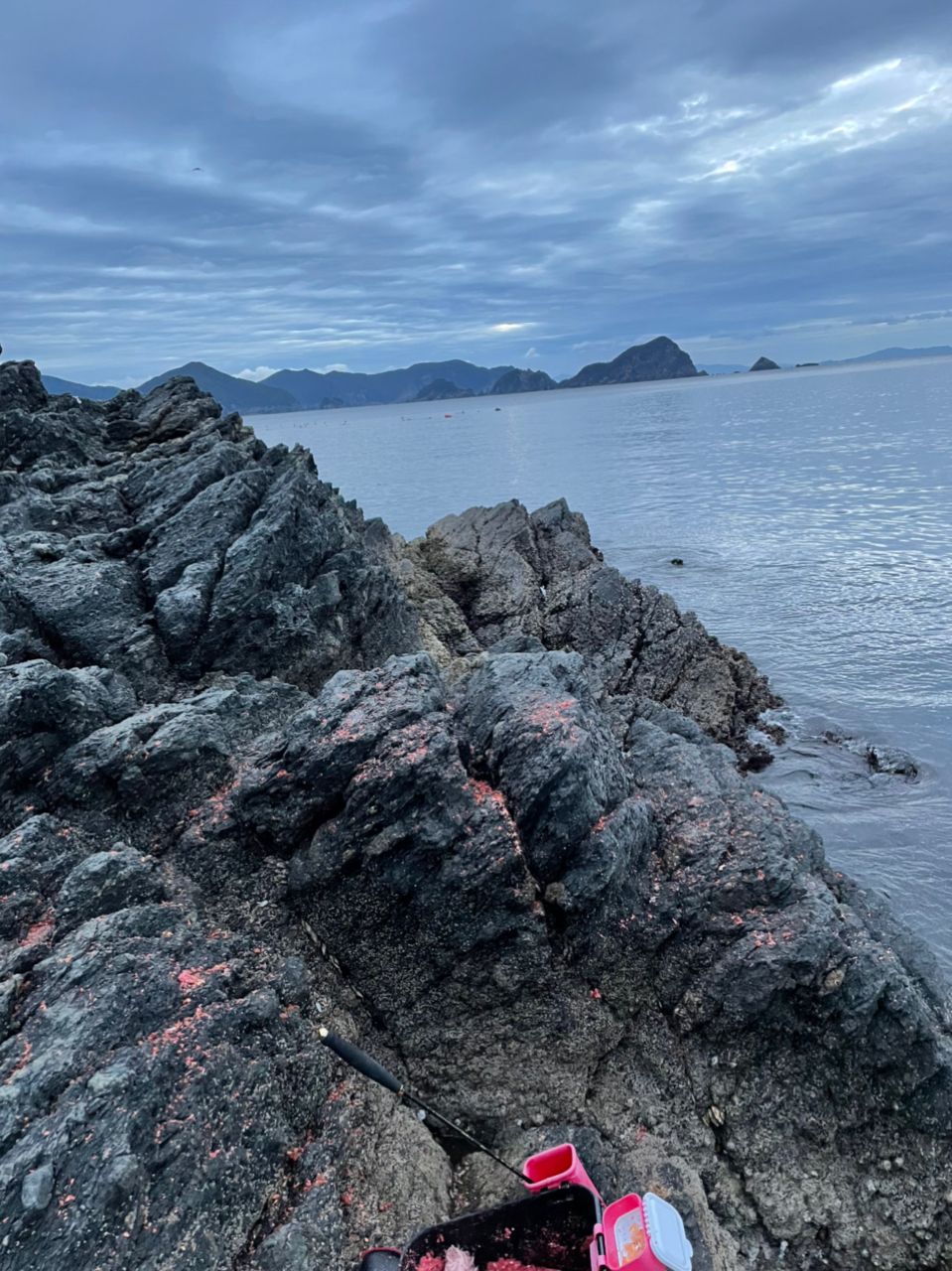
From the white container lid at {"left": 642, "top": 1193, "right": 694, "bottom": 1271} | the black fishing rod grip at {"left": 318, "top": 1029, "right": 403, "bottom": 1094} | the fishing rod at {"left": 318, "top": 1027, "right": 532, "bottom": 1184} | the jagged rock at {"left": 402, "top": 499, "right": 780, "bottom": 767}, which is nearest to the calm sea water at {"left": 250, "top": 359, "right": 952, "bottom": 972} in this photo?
the jagged rock at {"left": 402, "top": 499, "right": 780, "bottom": 767}

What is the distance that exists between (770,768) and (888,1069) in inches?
557

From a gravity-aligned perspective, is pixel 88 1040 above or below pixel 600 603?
above

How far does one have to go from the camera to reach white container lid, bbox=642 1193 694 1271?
6.06m

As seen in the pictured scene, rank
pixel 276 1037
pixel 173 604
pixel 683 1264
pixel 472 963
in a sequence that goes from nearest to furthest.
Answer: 1. pixel 683 1264
2. pixel 276 1037
3. pixel 472 963
4. pixel 173 604

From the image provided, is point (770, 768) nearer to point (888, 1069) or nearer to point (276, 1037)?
point (888, 1069)

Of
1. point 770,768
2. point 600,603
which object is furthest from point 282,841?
point 600,603

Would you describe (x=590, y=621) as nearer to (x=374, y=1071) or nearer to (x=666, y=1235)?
(x=374, y=1071)

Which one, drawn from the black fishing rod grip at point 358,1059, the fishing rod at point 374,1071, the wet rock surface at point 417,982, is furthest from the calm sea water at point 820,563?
the black fishing rod grip at point 358,1059

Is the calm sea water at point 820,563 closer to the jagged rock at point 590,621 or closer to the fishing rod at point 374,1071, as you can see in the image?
the jagged rock at point 590,621

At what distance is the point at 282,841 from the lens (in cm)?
862

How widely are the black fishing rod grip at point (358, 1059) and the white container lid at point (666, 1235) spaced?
2622 mm

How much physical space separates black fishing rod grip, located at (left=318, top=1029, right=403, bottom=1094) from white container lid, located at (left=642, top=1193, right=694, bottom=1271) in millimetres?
2622

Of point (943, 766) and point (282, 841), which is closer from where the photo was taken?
point (282, 841)

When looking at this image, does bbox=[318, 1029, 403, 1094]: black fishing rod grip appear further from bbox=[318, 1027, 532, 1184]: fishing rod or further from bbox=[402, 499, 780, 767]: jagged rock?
bbox=[402, 499, 780, 767]: jagged rock
